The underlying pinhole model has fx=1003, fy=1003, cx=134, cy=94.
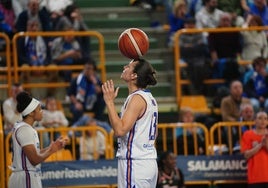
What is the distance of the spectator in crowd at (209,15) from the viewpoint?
18828 mm

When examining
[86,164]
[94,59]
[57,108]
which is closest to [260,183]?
[86,164]

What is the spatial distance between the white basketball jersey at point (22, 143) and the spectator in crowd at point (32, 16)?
6.64 m

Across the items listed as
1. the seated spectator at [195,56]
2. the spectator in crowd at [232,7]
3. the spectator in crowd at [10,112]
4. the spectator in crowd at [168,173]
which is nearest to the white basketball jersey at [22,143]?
the spectator in crowd at [168,173]

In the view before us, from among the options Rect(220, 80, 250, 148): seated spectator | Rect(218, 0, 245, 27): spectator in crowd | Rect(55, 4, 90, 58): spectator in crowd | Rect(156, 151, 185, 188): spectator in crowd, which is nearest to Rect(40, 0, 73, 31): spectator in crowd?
Rect(55, 4, 90, 58): spectator in crowd

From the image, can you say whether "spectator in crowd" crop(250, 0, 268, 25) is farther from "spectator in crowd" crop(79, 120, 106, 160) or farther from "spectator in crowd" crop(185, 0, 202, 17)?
"spectator in crowd" crop(79, 120, 106, 160)

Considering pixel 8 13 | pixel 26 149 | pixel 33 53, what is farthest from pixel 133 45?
pixel 8 13

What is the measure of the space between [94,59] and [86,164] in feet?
12.7

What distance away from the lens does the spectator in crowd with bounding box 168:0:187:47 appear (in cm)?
1902

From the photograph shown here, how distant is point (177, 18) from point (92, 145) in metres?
4.22

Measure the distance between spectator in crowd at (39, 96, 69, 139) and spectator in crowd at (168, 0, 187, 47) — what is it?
3299 mm

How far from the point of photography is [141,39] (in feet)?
36.1

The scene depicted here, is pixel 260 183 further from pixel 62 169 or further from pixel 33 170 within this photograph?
pixel 33 170

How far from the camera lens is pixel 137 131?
408 inches

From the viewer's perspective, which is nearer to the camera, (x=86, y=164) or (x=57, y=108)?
(x=86, y=164)
